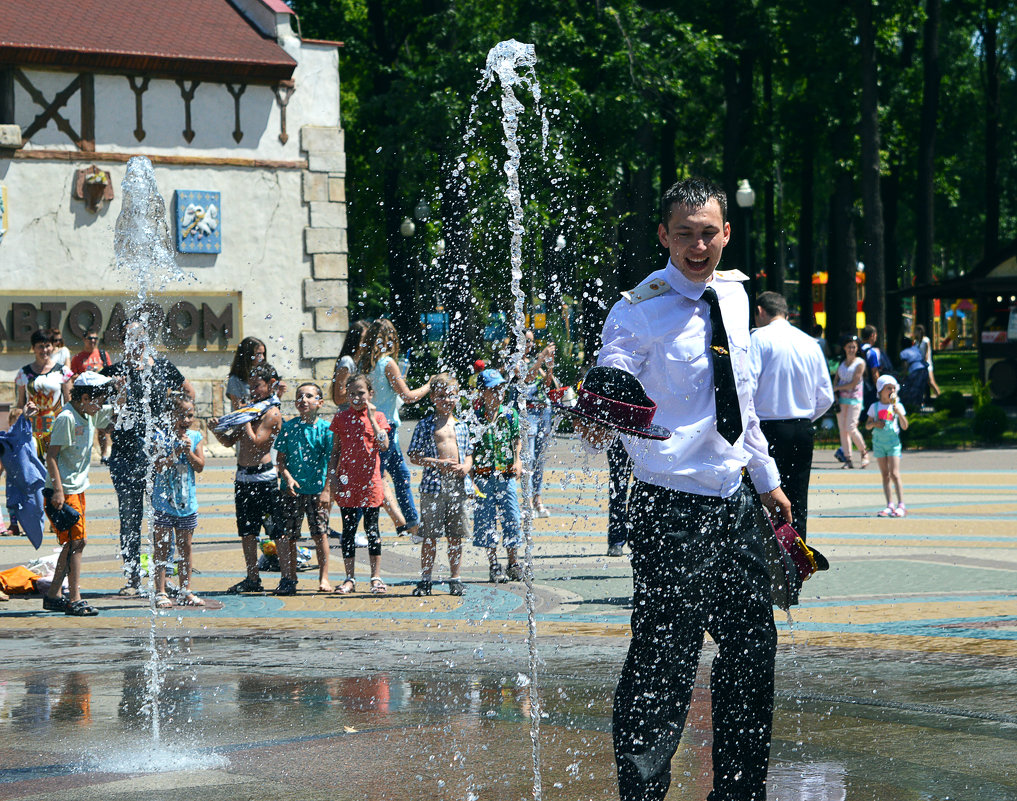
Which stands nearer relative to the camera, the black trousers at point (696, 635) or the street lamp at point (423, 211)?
the black trousers at point (696, 635)

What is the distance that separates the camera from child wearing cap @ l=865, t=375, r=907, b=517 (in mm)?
13672

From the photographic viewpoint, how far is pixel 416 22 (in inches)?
1527

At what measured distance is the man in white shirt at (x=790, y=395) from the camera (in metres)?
8.26

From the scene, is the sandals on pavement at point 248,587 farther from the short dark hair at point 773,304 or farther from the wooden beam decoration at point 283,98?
the wooden beam decoration at point 283,98

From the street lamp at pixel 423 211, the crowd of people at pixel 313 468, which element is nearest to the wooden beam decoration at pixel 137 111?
the street lamp at pixel 423 211

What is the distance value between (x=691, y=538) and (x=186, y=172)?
20029 millimetres

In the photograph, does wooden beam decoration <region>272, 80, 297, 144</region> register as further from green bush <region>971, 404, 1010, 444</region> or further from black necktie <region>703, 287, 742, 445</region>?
black necktie <region>703, 287, 742, 445</region>

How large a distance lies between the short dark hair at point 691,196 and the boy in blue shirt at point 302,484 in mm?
5822

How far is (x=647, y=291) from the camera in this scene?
423 centimetres

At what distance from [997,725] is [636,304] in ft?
8.63

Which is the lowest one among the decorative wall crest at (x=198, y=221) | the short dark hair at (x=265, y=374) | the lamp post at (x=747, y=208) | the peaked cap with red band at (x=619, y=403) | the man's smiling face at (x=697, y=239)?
the peaked cap with red band at (x=619, y=403)

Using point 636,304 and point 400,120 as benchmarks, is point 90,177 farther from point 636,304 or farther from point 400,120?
point 636,304

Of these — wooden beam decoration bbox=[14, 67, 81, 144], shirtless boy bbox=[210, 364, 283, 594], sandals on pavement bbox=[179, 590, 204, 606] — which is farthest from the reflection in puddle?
wooden beam decoration bbox=[14, 67, 81, 144]

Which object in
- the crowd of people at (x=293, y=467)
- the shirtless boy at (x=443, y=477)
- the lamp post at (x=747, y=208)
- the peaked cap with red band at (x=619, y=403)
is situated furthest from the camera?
the lamp post at (x=747, y=208)
